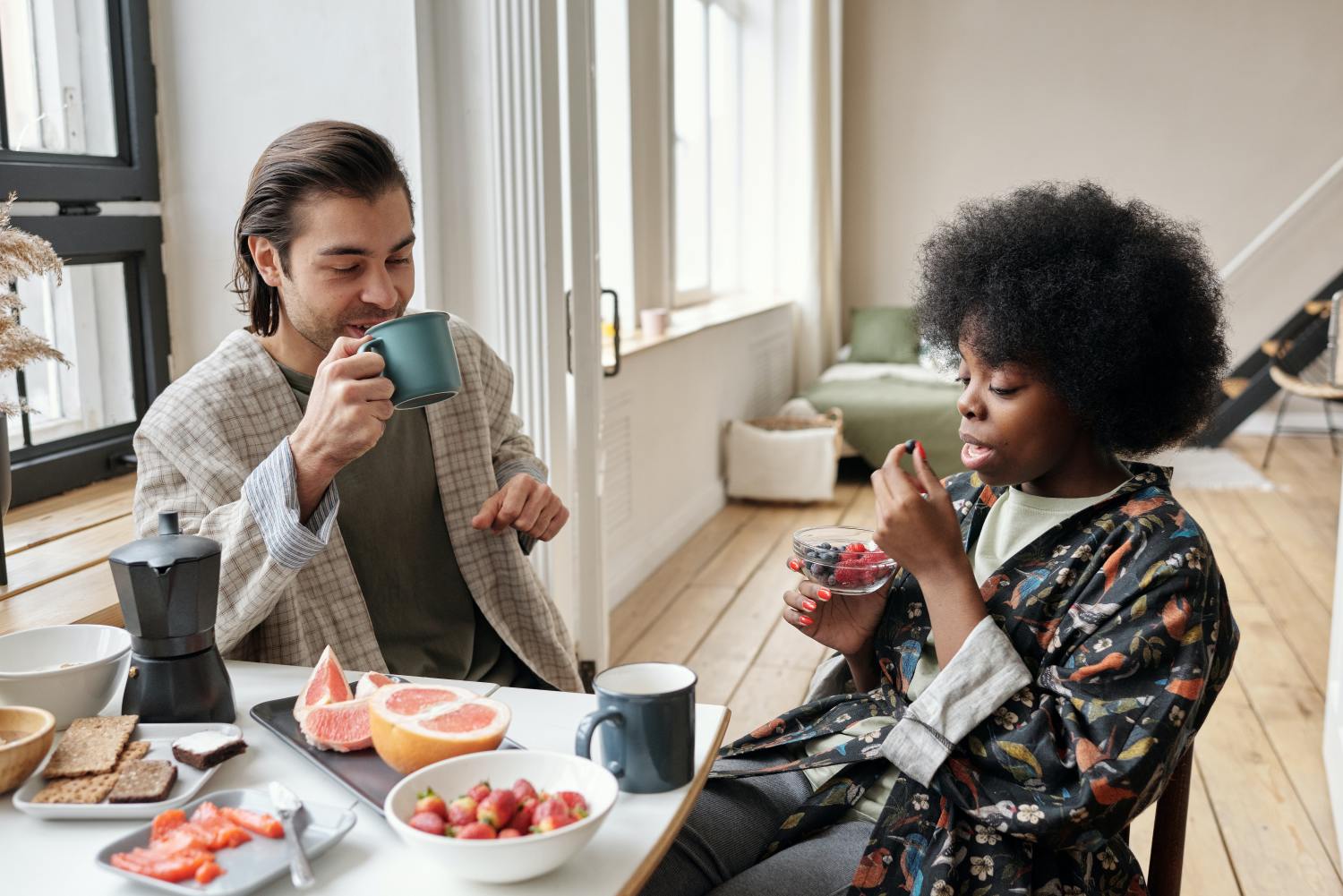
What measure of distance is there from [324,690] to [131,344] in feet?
4.05

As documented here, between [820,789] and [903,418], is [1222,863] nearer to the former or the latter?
[820,789]

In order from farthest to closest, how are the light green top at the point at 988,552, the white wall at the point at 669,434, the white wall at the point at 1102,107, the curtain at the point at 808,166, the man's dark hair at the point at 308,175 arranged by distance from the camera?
the white wall at the point at 1102,107
the curtain at the point at 808,166
the white wall at the point at 669,434
the man's dark hair at the point at 308,175
the light green top at the point at 988,552

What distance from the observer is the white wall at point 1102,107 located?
630 centimetres

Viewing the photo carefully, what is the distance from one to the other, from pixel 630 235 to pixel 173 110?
2.26m

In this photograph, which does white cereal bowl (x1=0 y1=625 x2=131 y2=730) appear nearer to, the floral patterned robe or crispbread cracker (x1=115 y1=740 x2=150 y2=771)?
→ crispbread cracker (x1=115 y1=740 x2=150 y2=771)

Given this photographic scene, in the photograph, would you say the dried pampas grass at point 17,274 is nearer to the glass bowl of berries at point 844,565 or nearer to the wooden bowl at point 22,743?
the wooden bowl at point 22,743

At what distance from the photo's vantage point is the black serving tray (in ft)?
3.06

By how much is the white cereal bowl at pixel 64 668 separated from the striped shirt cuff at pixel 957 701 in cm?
73

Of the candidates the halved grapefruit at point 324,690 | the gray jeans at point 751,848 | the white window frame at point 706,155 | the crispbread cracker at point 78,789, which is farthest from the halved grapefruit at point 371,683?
the white window frame at point 706,155

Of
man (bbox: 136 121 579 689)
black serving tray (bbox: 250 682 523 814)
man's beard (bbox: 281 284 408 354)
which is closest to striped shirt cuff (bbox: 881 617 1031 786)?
black serving tray (bbox: 250 682 523 814)

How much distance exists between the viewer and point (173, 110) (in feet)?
6.67

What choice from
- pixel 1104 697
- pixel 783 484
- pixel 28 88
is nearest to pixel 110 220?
pixel 28 88

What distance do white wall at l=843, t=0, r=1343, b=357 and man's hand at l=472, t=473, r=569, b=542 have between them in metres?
5.69

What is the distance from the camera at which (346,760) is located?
3.24 ft
